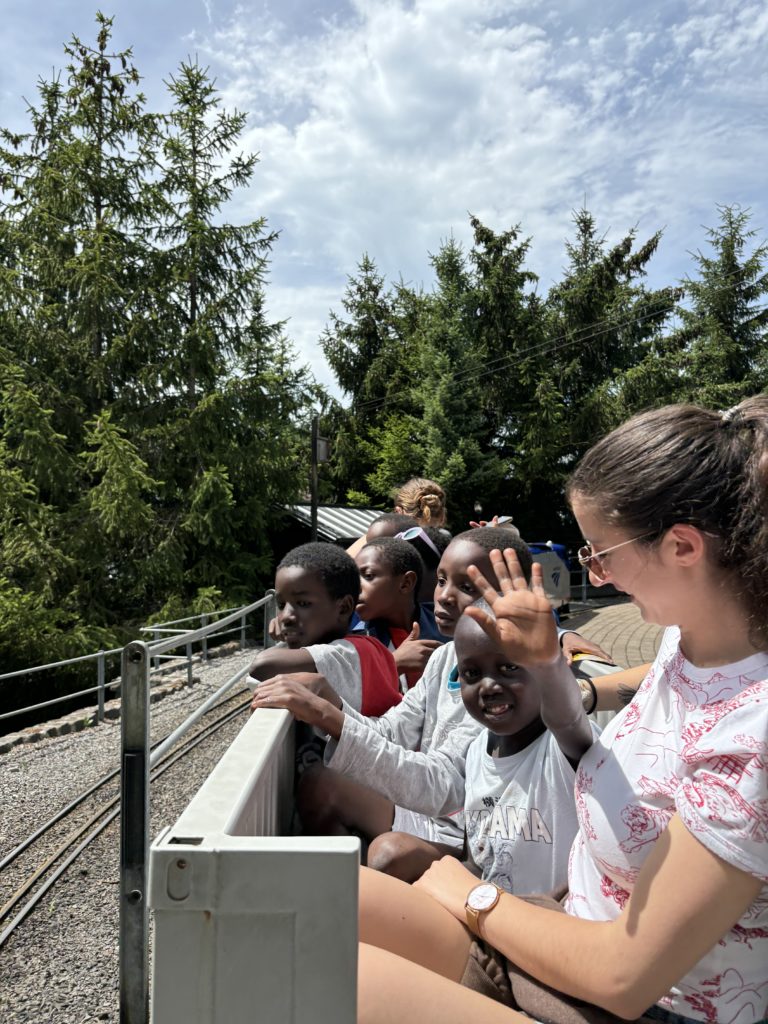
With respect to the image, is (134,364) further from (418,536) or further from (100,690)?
(418,536)

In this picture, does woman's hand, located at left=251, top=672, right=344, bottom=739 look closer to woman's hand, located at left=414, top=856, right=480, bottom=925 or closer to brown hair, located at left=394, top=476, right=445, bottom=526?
woman's hand, located at left=414, top=856, right=480, bottom=925

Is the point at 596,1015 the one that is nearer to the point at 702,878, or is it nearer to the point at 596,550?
the point at 702,878

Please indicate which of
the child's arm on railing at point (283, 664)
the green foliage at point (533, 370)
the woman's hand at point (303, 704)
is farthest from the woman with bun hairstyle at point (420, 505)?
the green foliage at point (533, 370)

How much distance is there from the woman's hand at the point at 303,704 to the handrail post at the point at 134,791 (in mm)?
555

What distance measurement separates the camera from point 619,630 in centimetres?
1434

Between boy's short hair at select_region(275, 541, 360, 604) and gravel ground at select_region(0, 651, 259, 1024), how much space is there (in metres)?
2.72

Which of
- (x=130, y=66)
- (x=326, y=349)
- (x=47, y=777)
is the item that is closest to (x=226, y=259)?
(x=130, y=66)

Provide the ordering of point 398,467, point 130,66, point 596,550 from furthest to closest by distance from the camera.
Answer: point 398,467 < point 130,66 < point 596,550

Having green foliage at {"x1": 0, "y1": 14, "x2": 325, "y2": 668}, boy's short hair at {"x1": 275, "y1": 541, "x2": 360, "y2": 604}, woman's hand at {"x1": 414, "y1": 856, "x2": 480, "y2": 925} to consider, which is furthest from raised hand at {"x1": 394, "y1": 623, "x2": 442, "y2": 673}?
green foliage at {"x1": 0, "y1": 14, "x2": 325, "y2": 668}

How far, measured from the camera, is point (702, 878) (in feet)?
3.29

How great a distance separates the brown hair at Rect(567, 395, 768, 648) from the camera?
1157mm

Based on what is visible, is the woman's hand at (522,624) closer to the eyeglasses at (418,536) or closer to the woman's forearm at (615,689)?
the woman's forearm at (615,689)

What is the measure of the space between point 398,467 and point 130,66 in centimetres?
1274

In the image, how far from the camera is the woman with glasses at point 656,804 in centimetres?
102
